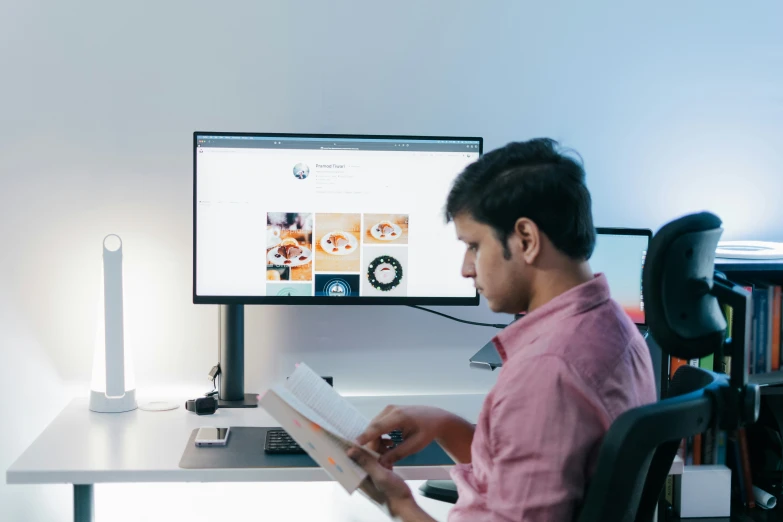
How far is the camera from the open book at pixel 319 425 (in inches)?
48.3

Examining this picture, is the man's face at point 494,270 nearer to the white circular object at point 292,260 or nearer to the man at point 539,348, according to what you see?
the man at point 539,348

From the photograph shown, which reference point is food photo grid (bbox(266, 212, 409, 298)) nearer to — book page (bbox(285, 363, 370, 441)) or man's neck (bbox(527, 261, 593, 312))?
book page (bbox(285, 363, 370, 441))

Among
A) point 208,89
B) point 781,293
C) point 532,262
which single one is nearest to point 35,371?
point 208,89

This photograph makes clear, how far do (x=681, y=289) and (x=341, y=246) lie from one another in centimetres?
107

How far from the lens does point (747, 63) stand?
2.21m

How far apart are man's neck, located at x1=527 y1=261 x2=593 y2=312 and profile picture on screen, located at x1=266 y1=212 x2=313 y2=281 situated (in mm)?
846

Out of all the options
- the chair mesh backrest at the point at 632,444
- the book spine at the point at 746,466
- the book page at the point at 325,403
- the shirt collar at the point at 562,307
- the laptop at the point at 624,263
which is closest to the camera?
the chair mesh backrest at the point at 632,444

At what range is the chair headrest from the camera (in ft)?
3.06

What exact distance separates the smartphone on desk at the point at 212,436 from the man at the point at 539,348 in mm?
452

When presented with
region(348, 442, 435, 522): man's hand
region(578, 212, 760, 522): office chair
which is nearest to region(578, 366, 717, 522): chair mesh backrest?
region(578, 212, 760, 522): office chair

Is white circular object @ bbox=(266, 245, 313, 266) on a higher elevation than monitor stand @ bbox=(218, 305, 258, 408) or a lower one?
higher

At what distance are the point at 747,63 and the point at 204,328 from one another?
161 cm

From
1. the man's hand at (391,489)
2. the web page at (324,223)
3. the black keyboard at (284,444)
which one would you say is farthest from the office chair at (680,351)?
the web page at (324,223)

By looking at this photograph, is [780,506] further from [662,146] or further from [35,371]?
[35,371]
